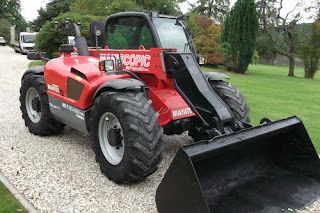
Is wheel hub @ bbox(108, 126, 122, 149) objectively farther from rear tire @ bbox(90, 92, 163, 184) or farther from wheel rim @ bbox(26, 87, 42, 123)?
wheel rim @ bbox(26, 87, 42, 123)

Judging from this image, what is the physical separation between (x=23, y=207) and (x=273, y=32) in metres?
31.4

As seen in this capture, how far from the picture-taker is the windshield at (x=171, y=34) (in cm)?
467

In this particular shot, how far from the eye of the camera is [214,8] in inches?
1718

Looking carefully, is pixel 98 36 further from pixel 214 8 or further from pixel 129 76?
pixel 214 8

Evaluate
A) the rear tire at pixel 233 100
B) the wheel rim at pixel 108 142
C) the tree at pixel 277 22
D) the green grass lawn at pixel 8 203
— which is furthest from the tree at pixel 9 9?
the green grass lawn at pixel 8 203

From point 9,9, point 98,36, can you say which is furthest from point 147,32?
point 9,9

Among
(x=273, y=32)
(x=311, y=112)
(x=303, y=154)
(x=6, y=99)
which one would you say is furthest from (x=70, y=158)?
(x=273, y=32)

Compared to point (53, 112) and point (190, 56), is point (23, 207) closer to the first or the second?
point (53, 112)

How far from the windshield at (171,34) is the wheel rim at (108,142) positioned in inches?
55.9

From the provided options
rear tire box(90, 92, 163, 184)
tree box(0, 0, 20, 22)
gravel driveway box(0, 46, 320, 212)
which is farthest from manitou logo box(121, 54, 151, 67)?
tree box(0, 0, 20, 22)

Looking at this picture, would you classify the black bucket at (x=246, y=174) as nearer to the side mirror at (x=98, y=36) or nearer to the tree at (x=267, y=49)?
the side mirror at (x=98, y=36)

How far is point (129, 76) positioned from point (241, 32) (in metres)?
19.5

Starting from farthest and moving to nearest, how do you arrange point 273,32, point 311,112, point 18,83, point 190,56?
point 273,32 < point 18,83 < point 311,112 < point 190,56

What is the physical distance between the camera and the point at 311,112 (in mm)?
9383
